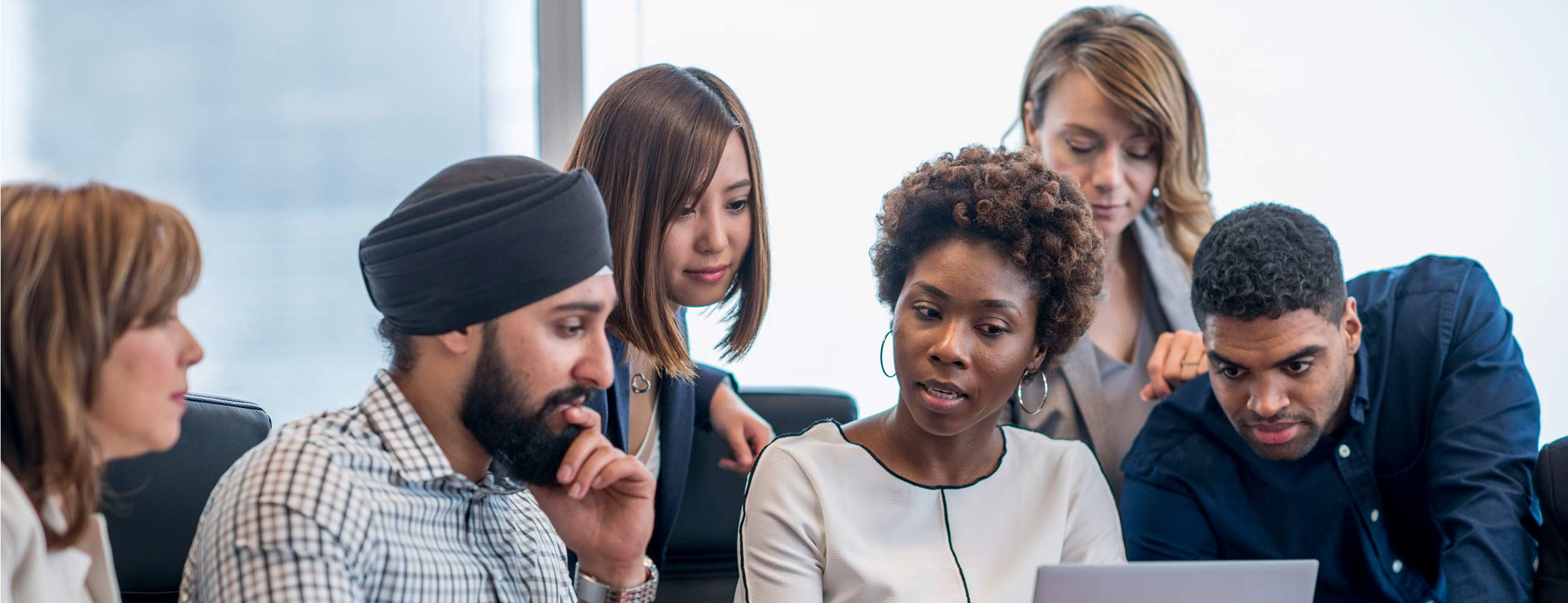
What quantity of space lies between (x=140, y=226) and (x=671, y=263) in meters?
0.83

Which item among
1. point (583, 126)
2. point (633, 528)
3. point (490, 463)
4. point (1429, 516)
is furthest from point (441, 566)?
point (1429, 516)

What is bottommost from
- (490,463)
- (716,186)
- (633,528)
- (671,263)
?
(633,528)

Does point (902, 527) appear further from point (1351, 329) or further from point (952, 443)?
point (1351, 329)

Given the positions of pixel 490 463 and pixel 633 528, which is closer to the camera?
pixel 490 463

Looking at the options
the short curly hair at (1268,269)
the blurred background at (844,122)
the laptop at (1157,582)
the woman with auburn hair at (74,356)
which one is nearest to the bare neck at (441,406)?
the woman with auburn hair at (74,356)

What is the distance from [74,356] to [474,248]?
0.36 metres

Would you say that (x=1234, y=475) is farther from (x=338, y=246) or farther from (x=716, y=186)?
(x=338, y=246)

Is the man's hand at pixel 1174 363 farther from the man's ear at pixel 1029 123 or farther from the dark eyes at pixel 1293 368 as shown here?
the man's ear at pixel 1029 123

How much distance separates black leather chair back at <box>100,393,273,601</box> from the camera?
1.43m

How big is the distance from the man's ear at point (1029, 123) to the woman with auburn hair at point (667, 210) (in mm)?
772

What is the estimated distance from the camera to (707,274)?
176 cm

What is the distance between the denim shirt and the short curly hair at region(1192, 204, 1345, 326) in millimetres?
200

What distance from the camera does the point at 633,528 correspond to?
1.42 metres

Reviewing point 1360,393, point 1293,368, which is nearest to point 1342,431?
point 1360,393
